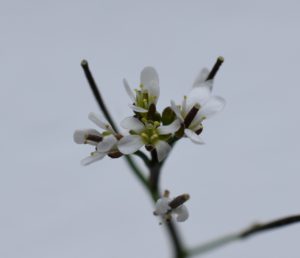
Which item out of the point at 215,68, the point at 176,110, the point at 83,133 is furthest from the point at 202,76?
the point at 83,133

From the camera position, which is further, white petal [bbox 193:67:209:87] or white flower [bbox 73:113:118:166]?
white petal [bbox 193:67:209:87]

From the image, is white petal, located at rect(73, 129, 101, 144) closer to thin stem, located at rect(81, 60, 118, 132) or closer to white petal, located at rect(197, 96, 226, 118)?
thin stem, located at rect(81, 60, 118, 132)

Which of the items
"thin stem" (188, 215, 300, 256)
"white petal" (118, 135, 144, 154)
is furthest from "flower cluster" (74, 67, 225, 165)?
"thin stem" (188, 215, 300, 256)

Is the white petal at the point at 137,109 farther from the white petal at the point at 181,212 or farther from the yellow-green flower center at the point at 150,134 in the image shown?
the white petal at the point at 181,212

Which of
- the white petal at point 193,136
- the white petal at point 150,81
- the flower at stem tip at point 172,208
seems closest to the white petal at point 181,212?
the flower at stem tip at point 172,208

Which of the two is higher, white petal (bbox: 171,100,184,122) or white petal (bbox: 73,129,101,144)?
white petal (bbox: 73,129,101,144)

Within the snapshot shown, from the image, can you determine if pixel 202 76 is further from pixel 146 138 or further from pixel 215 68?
pixel 146 138

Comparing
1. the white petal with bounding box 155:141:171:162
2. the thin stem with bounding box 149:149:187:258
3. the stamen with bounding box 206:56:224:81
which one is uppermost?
the stamen with bounding box 206:56:224:81
